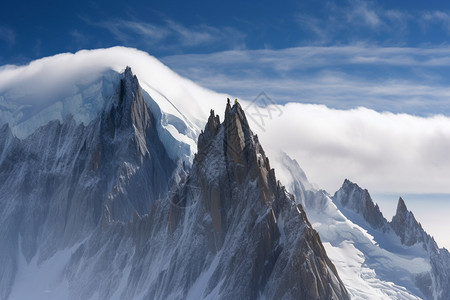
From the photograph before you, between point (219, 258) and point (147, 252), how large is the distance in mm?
34872

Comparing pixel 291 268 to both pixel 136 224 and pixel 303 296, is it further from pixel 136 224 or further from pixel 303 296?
pixel 136 224

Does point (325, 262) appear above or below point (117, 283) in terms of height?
above

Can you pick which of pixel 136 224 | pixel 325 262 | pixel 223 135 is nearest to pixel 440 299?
pixel 325 262

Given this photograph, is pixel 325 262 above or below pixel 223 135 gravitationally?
below

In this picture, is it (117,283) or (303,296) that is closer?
(303,296)

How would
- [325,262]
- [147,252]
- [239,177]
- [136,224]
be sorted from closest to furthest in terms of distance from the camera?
[325,262]
[239,177]
[147,252]
[136,224]

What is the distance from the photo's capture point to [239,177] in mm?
155750

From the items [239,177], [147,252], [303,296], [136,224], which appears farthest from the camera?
[136,224]

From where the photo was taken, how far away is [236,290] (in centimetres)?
13438

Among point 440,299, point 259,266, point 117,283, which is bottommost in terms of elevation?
point 117,283

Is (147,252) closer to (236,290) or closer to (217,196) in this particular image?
(217,196)

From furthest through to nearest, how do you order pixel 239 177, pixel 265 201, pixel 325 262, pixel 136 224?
1. pixel 136 224
2. pixel 239 177
3. pixel 265 201
4. pixel 325 262

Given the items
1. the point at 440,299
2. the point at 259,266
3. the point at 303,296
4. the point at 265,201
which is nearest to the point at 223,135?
the point at 265,201

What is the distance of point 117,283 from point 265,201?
62944 mm
